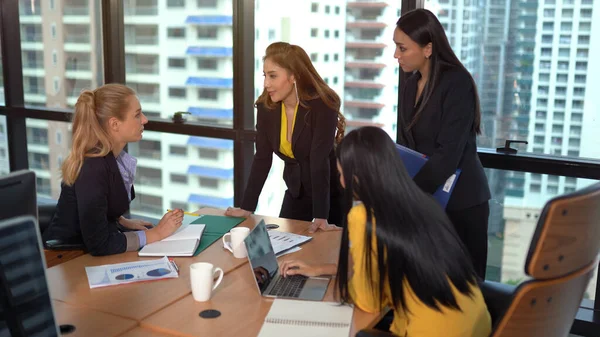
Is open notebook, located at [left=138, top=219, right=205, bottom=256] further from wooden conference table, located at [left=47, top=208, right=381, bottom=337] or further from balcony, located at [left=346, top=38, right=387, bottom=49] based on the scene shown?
balcony, located at [left=346, top=38, right=387, bottom=49]

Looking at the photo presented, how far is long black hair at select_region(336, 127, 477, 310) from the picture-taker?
68.7 inches

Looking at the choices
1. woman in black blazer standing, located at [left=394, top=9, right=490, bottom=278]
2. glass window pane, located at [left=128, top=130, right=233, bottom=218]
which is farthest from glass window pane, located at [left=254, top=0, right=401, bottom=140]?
glass window pane, located at [left=128, top=130, right=233, bottom=218]

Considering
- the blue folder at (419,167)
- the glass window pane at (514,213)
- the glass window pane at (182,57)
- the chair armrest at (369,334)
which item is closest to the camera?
the chair armrest at (369,334)

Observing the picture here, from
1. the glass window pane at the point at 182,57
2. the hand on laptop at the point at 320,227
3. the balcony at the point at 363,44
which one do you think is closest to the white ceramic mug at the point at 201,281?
the hand on laptop at the point at 320,227

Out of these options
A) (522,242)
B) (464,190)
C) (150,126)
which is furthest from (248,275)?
(150,126)

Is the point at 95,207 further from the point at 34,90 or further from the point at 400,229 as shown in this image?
the point at 34,90

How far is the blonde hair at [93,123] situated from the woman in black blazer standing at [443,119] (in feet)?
3.94

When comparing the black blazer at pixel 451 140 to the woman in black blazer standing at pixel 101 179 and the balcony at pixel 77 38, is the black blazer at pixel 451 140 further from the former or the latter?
the balcony at pixel 77 38

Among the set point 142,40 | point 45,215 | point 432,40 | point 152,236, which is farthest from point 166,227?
point 142,40

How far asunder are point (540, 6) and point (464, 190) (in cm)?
111

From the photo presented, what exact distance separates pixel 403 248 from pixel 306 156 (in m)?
1.43

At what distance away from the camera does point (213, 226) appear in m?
2.81

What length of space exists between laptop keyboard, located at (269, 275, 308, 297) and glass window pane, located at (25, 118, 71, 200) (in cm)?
357

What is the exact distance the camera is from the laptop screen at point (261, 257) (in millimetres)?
2113
